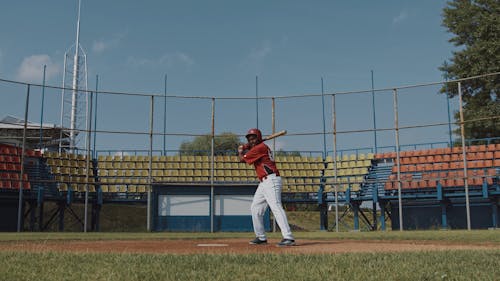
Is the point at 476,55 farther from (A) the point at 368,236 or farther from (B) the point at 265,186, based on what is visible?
(B) the point at 265,186

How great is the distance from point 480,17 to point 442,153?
10.7 metres

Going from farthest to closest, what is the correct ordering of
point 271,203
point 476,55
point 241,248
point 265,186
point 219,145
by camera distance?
1. point 219,145
2. point 476,55
3. point 265,186
4. point 271,203
5. point 241,248

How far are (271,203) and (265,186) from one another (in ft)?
1.08

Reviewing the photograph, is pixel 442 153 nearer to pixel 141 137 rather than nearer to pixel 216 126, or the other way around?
pixel 216 126

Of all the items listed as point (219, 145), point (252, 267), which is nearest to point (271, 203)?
point (252, 267)

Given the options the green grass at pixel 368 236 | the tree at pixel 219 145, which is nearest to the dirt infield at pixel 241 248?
the green grass at pixel 368 236

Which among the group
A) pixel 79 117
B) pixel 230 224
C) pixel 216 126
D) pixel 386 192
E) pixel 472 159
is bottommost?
pixel 230 224

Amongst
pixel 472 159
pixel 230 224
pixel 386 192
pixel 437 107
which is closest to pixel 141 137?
pixel 230 224

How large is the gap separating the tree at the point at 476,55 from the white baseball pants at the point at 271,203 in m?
19.8

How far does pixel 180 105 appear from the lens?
72.1 ft

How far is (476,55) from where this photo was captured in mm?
27156

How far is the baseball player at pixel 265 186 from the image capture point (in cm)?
838

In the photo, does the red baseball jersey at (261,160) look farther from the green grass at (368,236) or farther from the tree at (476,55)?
the tree at (476,55)

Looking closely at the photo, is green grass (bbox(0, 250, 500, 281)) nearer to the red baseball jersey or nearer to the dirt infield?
the dirt infield
